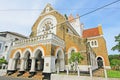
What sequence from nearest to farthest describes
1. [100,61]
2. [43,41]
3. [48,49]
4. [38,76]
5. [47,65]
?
[47,65], [38,76], [48,49], [43,41], [100,61]

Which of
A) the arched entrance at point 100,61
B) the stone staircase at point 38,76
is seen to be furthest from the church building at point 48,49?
the arched entrance at point 100,61

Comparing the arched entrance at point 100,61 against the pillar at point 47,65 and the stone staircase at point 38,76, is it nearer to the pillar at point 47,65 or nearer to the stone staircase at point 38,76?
the pillar at point 47,65

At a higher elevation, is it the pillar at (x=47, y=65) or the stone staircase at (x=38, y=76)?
the pillar at (x=47, y=65)

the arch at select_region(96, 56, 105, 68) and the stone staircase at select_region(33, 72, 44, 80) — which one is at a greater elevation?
the arch at select_region(96, 56, 105, 68)

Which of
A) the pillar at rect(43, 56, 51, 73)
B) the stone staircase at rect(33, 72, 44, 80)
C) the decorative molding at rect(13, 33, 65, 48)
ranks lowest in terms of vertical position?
the stone staircase at rect(33, 72, 44, 80)

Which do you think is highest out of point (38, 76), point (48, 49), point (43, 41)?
point (43, 41)

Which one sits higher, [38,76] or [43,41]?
[43,41]

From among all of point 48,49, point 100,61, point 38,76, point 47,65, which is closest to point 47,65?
point 47,65

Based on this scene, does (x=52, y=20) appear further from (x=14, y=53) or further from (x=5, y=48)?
(x=5, y=48)

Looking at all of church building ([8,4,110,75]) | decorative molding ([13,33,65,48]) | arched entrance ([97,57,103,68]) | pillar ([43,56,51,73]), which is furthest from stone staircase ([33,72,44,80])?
arched entrance ([97,57,103,68])

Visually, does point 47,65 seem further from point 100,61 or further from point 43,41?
point 100,61

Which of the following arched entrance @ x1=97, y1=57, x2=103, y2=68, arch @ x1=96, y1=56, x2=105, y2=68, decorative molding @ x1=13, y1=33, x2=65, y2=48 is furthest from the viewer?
arched entrance @ x1=97, y1=57, x2=103, y2=68

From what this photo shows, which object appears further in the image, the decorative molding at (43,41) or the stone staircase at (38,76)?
the decorative molding at (43,41)

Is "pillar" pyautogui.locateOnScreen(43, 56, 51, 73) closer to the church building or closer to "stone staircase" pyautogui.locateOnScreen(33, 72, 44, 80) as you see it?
the church building
